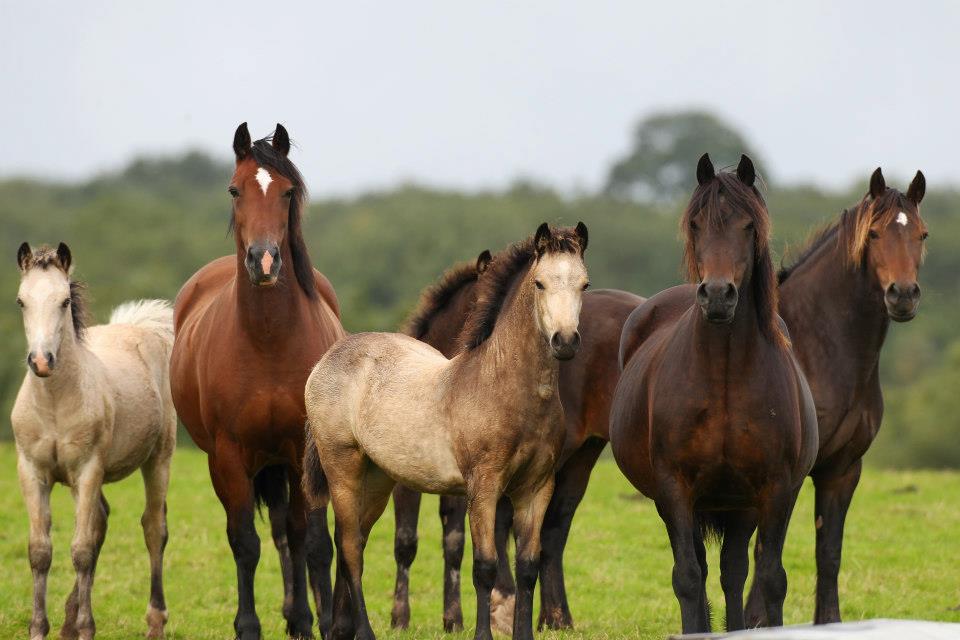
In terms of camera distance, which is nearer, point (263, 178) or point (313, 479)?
point (313, 479)

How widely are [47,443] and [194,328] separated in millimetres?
1079

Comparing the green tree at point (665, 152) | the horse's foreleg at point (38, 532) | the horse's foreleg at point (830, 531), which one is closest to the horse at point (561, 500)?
the horse's foreleg at point (830, 531)

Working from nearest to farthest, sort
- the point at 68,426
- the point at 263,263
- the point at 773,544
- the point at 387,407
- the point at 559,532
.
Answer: the point at 773,544
the point at 387,407
the point at 263,263
the point at 68,426
the point at 559,532

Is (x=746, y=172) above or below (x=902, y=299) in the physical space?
above

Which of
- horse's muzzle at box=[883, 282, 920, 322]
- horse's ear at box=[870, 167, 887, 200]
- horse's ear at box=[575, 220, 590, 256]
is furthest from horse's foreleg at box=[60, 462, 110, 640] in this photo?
horse's ear at box=[870, 167, 887, 200]

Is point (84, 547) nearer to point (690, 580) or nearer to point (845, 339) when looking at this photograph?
point (690, 580)

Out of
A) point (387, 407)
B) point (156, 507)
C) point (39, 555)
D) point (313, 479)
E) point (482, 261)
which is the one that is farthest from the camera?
point (482, 261)

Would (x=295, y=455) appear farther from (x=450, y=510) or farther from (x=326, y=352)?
(x=450, y=510)

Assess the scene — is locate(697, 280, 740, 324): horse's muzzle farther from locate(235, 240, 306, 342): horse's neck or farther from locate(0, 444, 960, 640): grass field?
locate(0, 444, 960, 640): grass field

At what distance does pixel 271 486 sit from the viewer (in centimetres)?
845

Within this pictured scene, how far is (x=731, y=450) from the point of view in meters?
6.42

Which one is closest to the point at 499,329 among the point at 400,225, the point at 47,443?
the point at 47,443

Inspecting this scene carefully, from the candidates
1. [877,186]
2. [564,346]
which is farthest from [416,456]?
[877,186]

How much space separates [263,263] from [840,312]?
3308 millimetres
